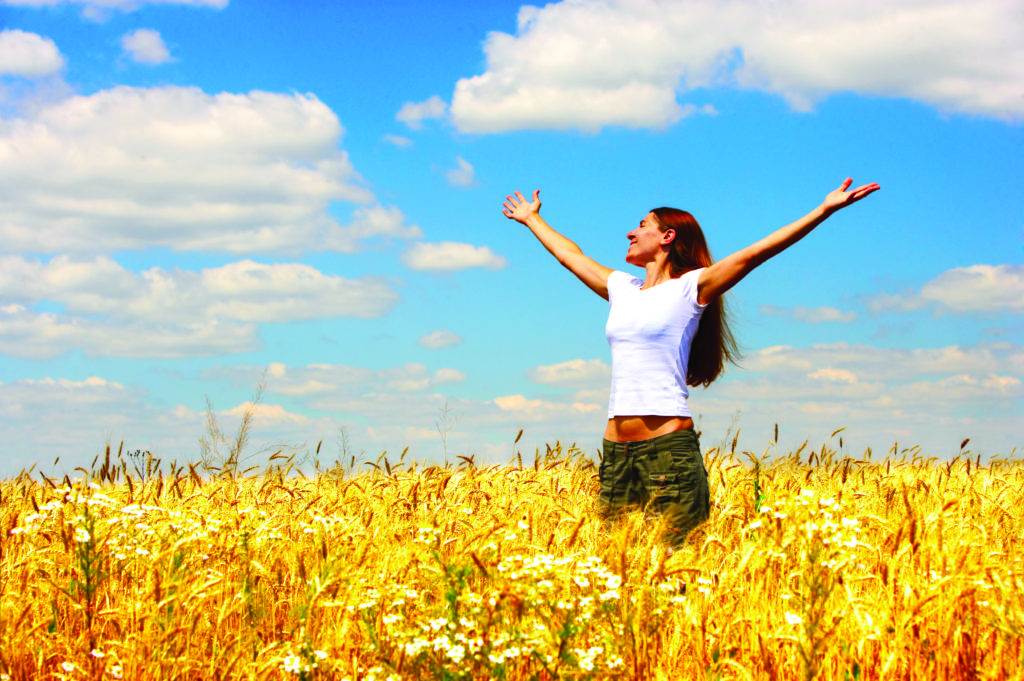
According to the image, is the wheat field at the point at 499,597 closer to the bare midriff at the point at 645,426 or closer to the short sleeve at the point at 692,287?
the bare midriff at the point at 645,426

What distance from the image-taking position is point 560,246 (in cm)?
798

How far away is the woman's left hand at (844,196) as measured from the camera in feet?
20.2

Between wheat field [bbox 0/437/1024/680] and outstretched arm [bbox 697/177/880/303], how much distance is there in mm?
1462

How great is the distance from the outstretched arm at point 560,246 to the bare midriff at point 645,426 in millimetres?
1225

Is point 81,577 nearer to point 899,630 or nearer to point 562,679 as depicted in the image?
point 562,679

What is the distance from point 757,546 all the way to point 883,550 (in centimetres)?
110

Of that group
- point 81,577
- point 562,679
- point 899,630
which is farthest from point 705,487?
point 81,577

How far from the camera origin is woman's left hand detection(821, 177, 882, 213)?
6148mm

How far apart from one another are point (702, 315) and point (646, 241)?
66 centimetres

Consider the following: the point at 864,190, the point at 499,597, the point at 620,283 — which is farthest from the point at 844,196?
the point at 499,597

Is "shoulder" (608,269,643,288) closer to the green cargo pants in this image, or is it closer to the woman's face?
the woman's face

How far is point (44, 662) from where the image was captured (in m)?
4.43

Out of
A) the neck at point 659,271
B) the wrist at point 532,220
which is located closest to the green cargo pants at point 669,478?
the neck at point 659,271

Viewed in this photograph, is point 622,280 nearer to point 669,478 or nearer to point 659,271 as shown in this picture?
point 659,271
